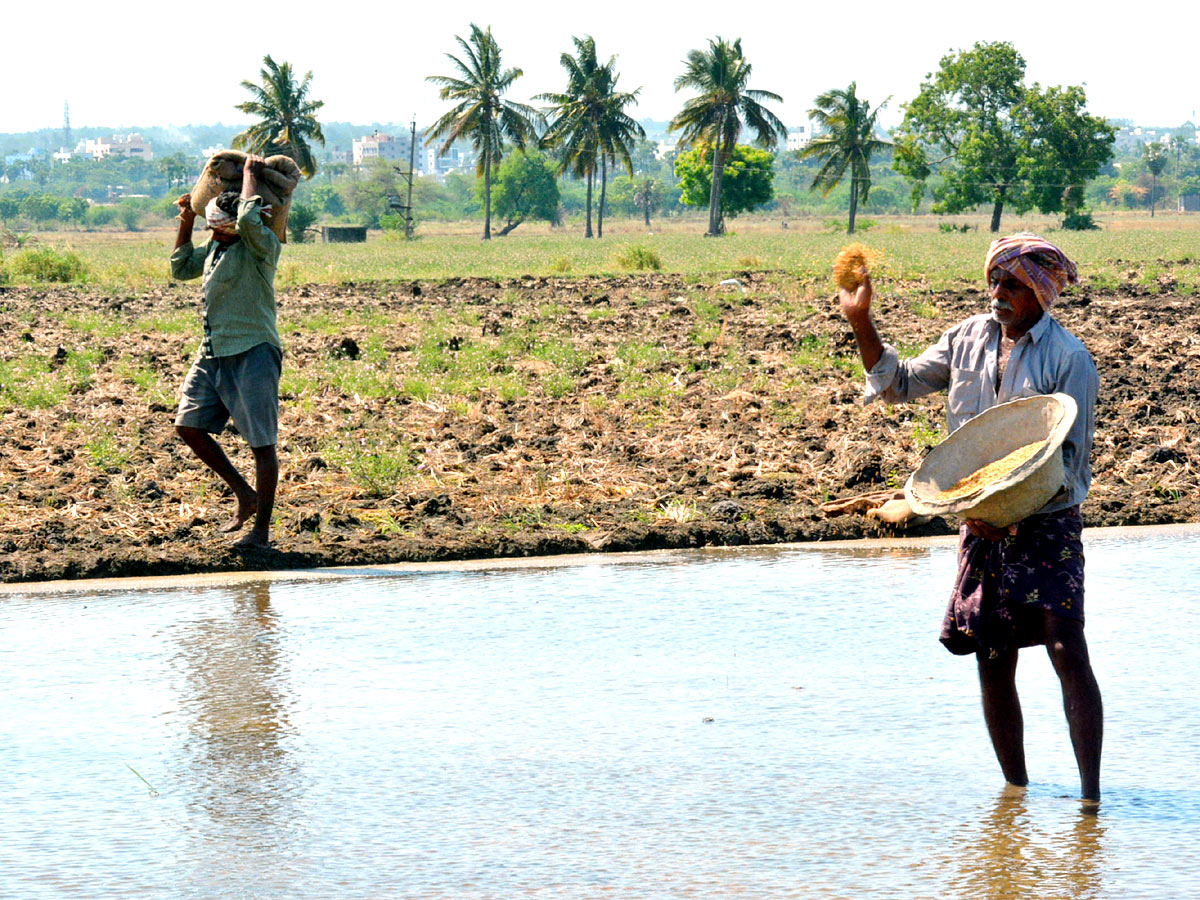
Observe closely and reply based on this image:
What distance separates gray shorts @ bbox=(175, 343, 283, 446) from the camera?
6738 millimetres

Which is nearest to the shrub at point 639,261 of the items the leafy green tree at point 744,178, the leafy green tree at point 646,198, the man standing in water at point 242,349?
the man standing in water at point 242,349

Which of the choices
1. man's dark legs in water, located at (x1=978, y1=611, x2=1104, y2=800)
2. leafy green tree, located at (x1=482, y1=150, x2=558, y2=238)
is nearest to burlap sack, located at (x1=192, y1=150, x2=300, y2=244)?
man's dark legs in water, located at (x1=978, y1=611, x2=1104, y2=800)

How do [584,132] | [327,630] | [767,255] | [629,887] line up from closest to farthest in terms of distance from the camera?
[629,887] → [327,630] → [767,255] → [584,132]

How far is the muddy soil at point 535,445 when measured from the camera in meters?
7.23

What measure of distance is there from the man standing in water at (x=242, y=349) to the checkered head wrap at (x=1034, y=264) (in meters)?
3.72

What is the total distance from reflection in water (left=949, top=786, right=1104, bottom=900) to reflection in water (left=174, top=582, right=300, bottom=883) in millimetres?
1625

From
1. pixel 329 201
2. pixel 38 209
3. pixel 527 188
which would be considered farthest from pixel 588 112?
pixel 329 201

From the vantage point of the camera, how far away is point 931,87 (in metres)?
80.4

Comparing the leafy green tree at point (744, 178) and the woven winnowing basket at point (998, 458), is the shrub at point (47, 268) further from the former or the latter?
the leafy green tree at point (744, 178)

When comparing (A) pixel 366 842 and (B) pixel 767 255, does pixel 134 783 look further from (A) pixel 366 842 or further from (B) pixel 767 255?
(B) pixel 767 255

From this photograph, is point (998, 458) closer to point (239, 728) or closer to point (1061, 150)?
point (239, 728)

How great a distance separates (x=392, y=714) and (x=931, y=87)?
264 ft

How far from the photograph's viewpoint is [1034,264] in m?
3.88

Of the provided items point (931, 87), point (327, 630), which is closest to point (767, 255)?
point (327, 630)
